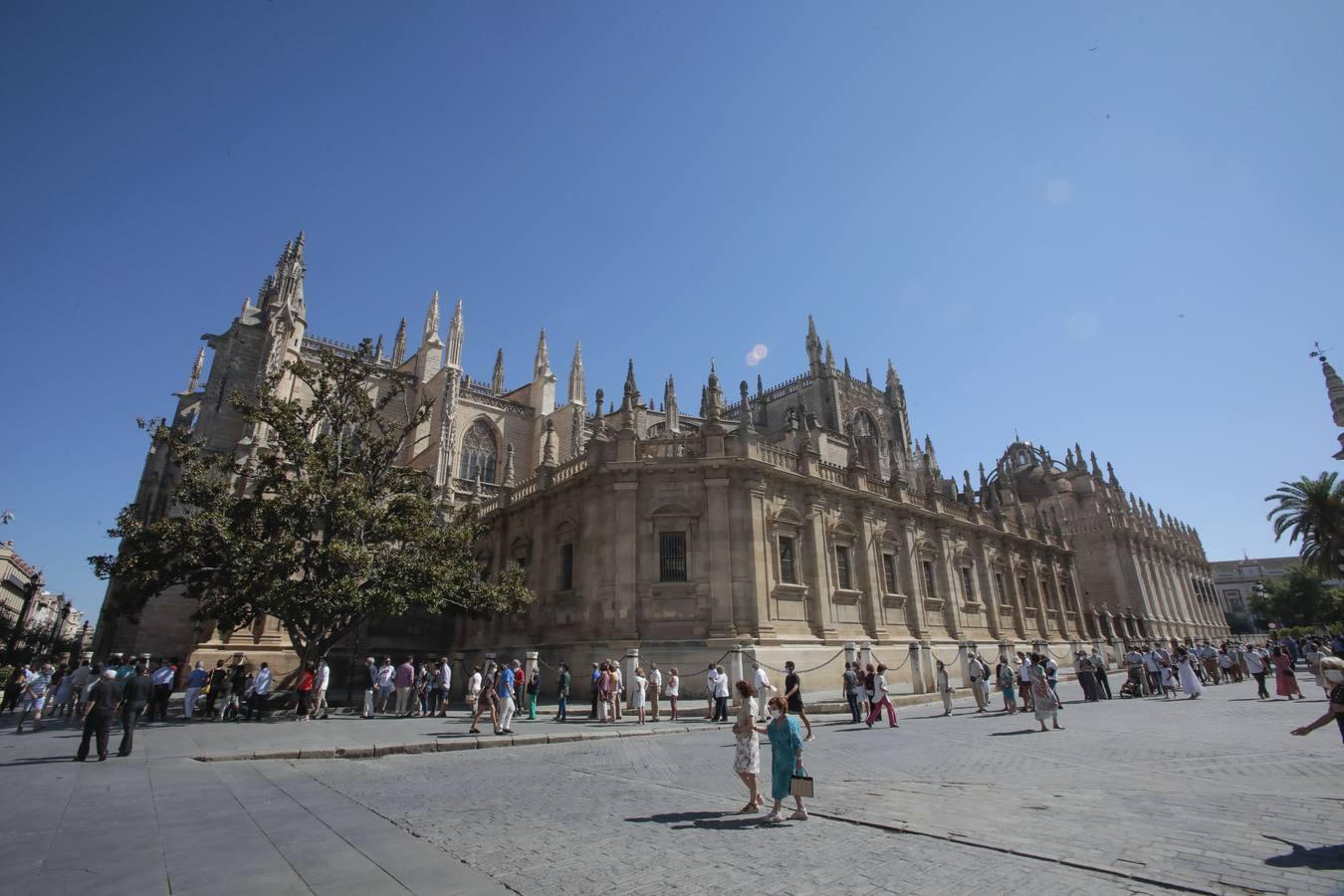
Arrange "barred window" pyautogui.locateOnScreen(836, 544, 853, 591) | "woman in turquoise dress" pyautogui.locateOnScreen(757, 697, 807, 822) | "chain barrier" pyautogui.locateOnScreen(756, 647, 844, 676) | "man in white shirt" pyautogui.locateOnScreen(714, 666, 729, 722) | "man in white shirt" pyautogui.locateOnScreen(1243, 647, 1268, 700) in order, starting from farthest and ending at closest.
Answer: "barred window" pyautogui.locateOnScreen(836, 544, 853, 591) → "man in white shirt" pyautogui.locateOnScreen(1243, 647, 1268, 700) → "chain barrier" pyautogui.locateOnScreen(756, 647, 844, 676) → "man in white shirt" pyautogui.locateOnScreen(714, 666, 729, 722) → "woman in turquoise dress" pyautogui.locateOnScreen(757, 697, 807, 822)

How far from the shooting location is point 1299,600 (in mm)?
57938

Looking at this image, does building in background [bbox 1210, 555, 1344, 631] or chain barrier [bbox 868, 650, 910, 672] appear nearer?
chain barrier [bbox 868, 650, 910, 672]

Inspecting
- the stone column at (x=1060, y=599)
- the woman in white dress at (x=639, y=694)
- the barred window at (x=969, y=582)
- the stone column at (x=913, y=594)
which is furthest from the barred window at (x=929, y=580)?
the woman in white dress at (x=639, y=694)

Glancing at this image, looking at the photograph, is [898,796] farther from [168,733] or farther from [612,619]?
[168,733]

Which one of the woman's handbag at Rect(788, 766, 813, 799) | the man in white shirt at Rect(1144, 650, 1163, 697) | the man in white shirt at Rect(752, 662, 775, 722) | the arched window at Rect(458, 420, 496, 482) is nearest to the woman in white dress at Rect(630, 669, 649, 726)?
the man in white shirt at Rect(752, 662, 775, 722)

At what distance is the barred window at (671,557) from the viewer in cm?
2019

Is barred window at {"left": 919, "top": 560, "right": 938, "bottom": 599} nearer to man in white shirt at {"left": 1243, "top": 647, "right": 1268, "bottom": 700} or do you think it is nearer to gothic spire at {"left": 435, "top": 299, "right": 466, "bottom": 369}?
man in white shirt at {"left": 1243, "top": 647, "right": 1268, "bottom": 700}

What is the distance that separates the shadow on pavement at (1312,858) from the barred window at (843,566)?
17.7 metres

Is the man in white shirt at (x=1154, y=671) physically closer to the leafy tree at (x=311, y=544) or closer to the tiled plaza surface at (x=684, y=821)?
the tiled plaza surface at (x=684, y=821)

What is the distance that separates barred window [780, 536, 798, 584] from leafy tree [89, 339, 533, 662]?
8.75 m

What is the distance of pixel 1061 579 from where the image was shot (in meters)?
37.4

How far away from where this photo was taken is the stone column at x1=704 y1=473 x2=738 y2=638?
1914cm

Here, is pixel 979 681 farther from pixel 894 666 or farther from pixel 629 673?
pixel 629 673

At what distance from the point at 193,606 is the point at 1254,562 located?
5297 inches
